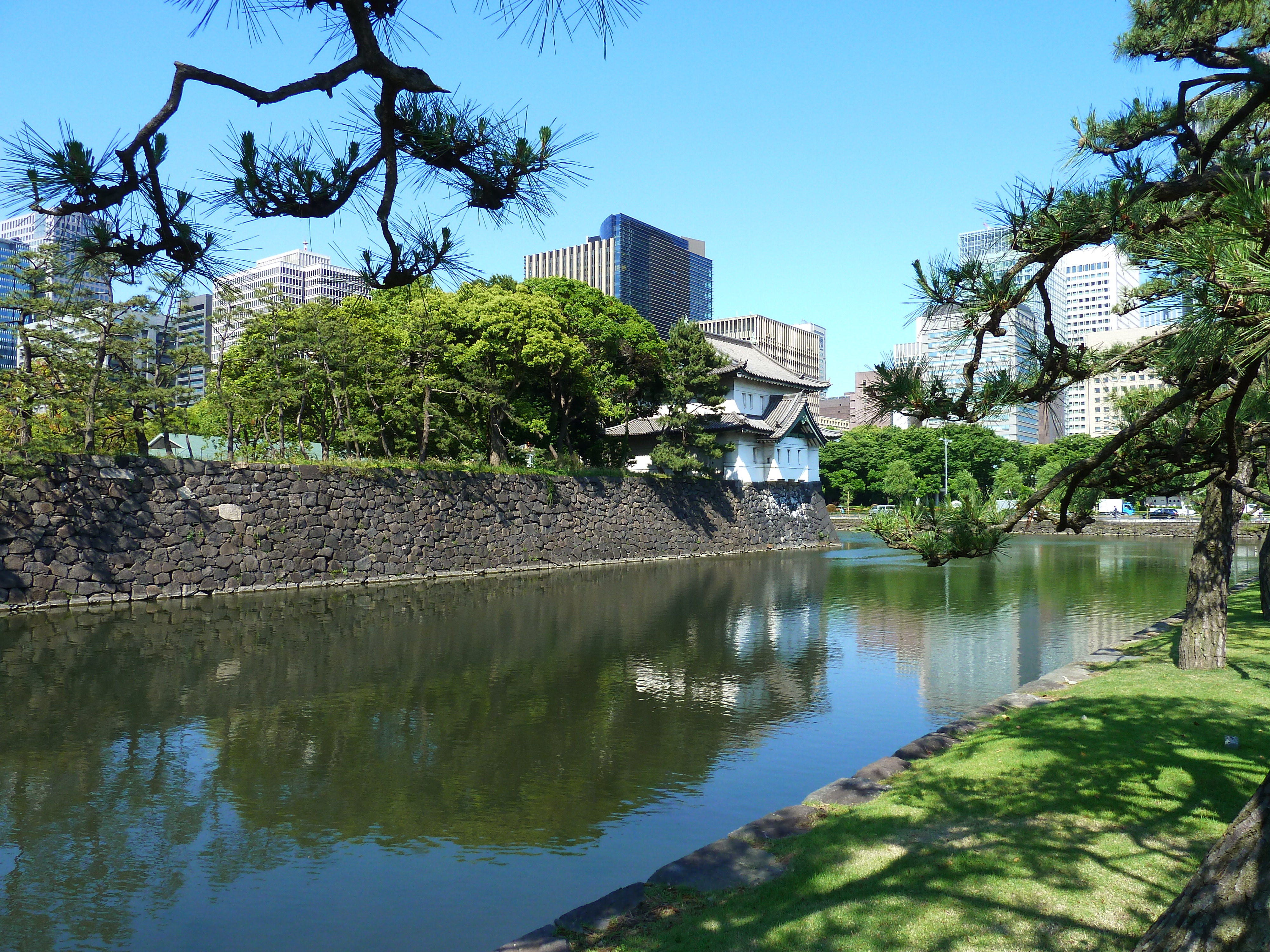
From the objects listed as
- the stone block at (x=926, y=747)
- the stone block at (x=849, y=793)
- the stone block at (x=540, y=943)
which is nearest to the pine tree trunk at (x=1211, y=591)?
the stone block at (x=926, y=747)

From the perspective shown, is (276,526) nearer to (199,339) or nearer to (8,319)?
(199,339)

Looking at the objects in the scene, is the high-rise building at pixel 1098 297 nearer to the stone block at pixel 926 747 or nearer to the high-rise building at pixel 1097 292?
the high-rise building at pixel 1097 292

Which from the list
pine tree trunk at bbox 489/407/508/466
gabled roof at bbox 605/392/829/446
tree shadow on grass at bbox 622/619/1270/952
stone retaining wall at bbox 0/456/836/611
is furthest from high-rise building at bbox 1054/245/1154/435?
gabled roof at bbox 605/392/829/446

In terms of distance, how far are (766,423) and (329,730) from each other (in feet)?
84.4

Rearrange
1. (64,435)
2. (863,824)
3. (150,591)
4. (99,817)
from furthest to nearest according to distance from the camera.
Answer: (64,435), (150,591), (99,817), (863,824)

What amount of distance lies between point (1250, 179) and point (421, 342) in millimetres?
17801

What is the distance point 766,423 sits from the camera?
30.9 metres

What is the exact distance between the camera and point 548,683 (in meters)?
8.20

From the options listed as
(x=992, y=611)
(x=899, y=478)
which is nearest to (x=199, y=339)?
(x=992, y=611)

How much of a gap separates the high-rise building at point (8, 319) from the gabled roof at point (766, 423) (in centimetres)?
1637

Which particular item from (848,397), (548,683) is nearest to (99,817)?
(548,683)

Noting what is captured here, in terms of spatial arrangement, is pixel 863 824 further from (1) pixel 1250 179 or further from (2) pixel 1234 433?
(1) pixel 1250 179

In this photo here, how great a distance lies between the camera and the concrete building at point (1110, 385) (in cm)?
413

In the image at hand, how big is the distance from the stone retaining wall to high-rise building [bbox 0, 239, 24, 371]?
253cm
